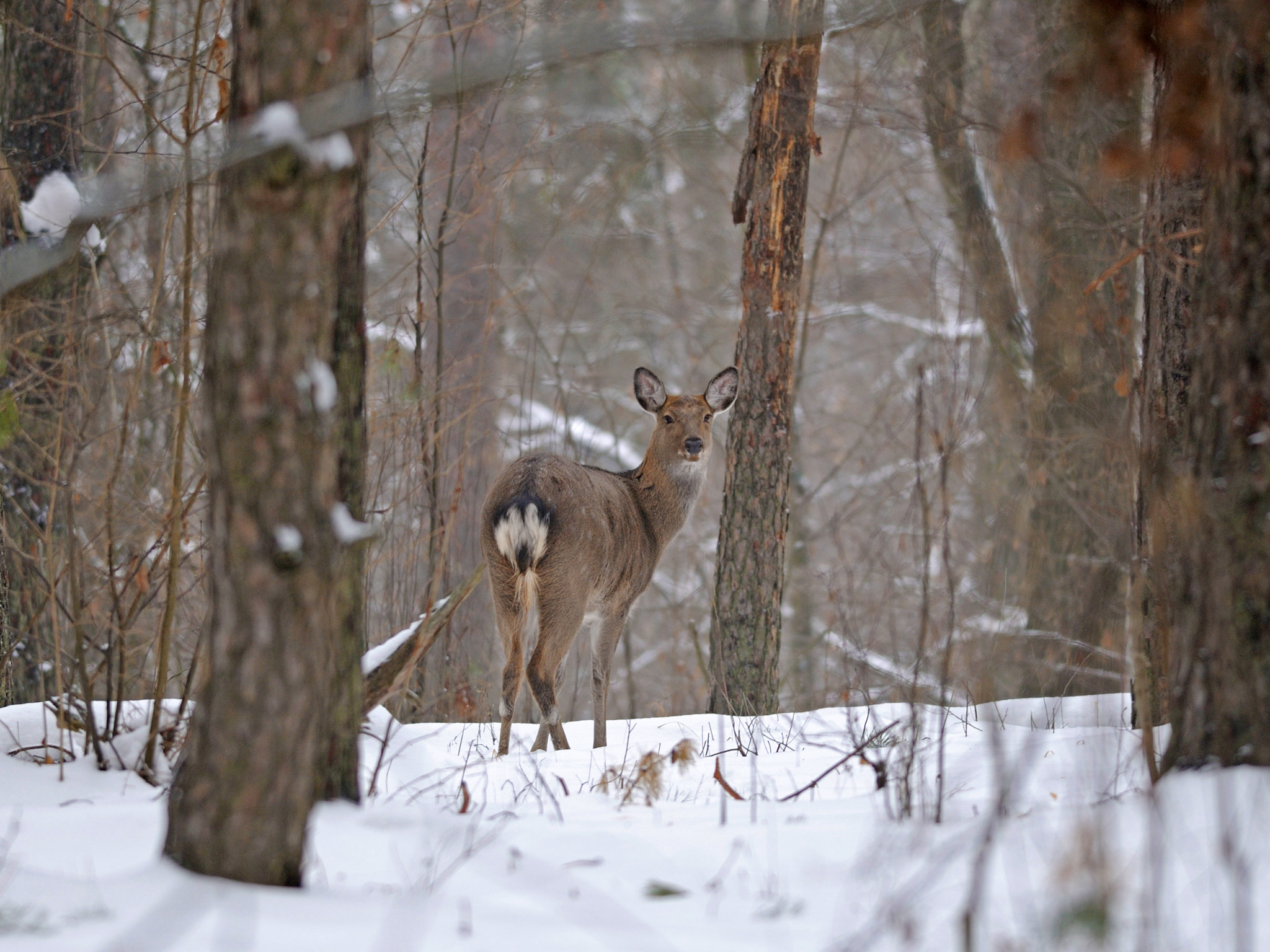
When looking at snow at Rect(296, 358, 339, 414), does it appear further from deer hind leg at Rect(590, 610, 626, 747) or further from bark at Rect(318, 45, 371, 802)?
deer hind leg at Rect(590, 610, 626, 747)

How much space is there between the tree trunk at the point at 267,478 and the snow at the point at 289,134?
0.8 inches

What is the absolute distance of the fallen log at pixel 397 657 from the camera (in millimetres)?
3791

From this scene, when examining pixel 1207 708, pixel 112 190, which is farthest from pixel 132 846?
pixel 1207 708

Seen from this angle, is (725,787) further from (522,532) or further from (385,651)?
(522,532)

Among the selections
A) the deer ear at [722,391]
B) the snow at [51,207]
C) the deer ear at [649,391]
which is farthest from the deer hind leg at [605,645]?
the snow at [51,207]

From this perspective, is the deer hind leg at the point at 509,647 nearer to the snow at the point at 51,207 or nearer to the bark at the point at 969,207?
the snow at the point at 51,207

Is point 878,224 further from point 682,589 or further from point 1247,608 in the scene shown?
point 1247,608

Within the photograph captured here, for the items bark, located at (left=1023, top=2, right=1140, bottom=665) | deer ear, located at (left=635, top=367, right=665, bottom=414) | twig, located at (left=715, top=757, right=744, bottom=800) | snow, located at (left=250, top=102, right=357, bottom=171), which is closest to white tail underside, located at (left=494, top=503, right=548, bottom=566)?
twig, located at (left=715, top=757, right=744, bottom=800)

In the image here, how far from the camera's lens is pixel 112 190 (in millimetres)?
4496

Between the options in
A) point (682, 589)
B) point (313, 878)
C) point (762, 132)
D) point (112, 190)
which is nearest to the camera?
point (313, 878)

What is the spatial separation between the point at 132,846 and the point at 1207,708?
2.92 meters

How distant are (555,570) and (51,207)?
3.80 m

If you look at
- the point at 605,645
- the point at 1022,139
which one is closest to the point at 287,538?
the point at 1022,139

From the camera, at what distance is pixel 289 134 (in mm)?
2686
